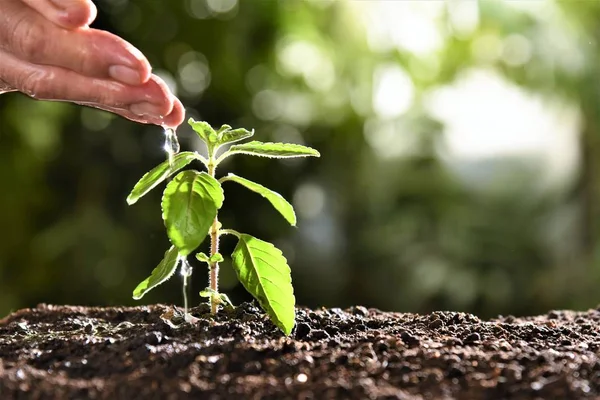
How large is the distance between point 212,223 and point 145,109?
0.62ft

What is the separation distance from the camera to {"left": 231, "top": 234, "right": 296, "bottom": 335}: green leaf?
3.08ft

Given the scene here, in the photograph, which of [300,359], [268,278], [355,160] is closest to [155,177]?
[268,278]

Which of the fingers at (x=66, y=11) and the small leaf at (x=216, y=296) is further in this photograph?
the small leaf at (x=216, y=296)

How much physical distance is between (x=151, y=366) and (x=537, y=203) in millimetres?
2946

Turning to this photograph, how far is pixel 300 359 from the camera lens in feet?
2.60

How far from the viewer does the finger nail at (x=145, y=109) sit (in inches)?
37.9

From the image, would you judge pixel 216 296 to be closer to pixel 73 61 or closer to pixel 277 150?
pixel 277 150

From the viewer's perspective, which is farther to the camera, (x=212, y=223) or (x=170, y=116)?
(x=170, y=116)

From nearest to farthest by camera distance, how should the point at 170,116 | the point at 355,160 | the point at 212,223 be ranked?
the point at 212,223 < the point at 170,116 < the point at 355,160

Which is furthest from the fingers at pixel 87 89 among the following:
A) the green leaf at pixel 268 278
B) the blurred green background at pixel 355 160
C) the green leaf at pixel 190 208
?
A: the blurred green background at pixel 355 160

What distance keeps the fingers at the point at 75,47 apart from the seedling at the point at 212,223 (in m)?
0.13

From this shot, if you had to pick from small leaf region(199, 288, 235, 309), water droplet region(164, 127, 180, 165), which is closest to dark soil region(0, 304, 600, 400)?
small leaf region(199, 288, 235, 309)

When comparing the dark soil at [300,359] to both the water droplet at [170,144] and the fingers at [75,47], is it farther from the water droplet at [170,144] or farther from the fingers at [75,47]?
the fingers at [75,47]

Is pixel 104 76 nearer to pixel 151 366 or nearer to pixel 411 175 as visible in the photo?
pixel 151 366
